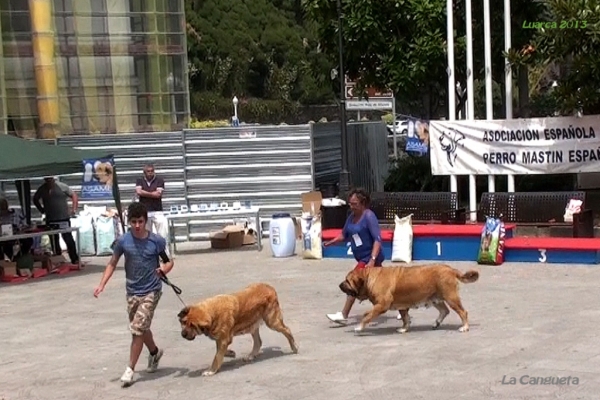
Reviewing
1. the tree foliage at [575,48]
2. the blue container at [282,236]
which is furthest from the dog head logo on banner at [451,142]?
the blue container at [282,236]

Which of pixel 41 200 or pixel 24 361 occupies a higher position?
pixel 41 200

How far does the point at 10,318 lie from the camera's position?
13570 millimetres

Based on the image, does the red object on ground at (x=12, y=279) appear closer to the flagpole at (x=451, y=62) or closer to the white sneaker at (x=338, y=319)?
the white sneaker at (x=338, y=319)

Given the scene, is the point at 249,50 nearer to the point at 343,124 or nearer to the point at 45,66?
the point at 45,66

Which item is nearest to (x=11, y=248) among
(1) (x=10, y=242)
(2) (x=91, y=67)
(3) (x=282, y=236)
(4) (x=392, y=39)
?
(1) (x=10, y=242)

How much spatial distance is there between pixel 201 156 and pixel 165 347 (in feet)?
38.7

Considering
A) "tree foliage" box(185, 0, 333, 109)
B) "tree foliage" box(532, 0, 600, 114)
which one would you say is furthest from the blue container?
"tree foliage" box(185, 0, 333, 109)

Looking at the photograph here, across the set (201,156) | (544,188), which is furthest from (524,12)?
(201,156)

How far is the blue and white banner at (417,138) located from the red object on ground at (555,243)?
7.13m

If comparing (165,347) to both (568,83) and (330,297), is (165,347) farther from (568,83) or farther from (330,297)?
(568,83)

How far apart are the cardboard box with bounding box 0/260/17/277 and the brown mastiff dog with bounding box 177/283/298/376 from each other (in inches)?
323

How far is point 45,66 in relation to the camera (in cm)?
2553

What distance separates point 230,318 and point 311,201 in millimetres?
11175

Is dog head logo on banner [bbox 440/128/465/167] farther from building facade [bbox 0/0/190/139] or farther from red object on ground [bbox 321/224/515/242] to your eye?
building facade [bbox 0/0/190/139]
